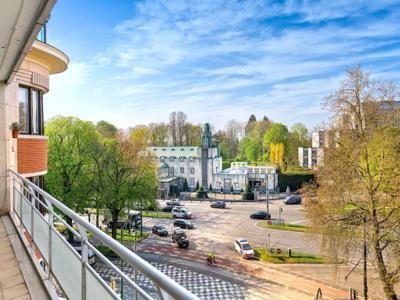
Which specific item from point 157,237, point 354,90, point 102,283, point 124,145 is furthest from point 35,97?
point 157,237

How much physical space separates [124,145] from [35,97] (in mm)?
18302

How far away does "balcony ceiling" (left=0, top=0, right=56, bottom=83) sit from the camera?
335 cm

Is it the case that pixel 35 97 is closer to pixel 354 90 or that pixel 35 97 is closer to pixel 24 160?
pixel 24 160

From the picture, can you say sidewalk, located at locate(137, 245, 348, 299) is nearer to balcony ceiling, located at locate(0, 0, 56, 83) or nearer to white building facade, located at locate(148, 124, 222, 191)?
balcony ceiling, located at locate(0, 0, 56, 83)

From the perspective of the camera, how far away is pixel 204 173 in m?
55.4

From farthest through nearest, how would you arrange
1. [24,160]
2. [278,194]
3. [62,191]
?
[278,194], [62,191], [24,160]

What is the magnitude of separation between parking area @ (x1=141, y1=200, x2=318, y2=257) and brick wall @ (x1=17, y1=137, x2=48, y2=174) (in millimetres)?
16386

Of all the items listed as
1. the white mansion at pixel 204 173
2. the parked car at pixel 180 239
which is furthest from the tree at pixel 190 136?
the parked car at pixel 180 239

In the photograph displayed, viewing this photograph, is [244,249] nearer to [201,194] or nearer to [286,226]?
[286,226]

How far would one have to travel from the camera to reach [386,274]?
46.0 feet

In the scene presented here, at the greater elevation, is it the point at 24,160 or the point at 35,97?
the point at 35,97

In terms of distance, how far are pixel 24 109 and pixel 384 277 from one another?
15.1 meters

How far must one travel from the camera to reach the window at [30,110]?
879 centimetres

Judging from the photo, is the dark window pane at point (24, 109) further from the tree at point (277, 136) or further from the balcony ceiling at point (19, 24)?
the tree at point (277, 136)
